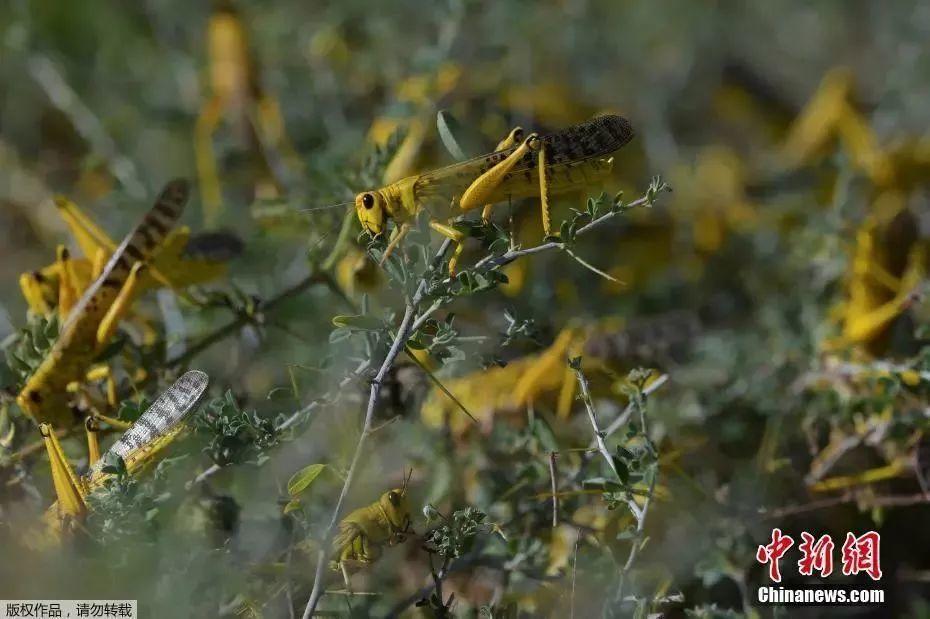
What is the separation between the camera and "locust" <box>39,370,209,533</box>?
1191mm

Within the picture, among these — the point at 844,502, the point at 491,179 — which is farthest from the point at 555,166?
the point at 844,502

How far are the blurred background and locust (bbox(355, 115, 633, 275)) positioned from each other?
2.2 inches

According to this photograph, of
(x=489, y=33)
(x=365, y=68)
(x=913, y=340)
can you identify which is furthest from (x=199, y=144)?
(x=913, y=340)

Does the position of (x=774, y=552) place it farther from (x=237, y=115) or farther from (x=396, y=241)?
(x=237, y=115)

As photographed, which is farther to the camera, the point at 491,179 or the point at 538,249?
the point at 491,179

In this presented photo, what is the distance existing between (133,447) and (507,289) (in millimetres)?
986

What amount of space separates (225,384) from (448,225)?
0.65 metres

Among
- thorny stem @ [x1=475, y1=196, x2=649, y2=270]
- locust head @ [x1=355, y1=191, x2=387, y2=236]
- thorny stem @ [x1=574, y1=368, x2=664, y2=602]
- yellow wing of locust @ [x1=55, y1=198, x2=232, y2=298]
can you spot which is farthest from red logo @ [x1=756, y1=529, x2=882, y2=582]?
yellow wing of locust @ [x1=55, y1=198, x2=232, y2=298]

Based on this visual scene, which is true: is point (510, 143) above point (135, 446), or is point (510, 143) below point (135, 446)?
above

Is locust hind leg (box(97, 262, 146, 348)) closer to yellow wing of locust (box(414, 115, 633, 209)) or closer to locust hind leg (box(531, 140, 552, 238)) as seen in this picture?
yellow wing of locust (box(414, 115, 633, 209))

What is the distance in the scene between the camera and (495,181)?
1246 millimetres

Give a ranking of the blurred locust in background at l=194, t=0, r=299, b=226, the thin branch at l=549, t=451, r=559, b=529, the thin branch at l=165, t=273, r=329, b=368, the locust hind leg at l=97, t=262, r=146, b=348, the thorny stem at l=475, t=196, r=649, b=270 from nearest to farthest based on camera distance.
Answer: the thorny stem at l=475, t=196, r=649, b=270 < the thin branch at l=549, t=451, r=559, b=529 < the locust hind leg at l=97, t=262, r=146, b=348 < the thin branch at l=165, t=273, r=329, b=368 < the blurred locust in background at l=194, t=0, r=299, b=226

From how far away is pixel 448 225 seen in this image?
1.20m

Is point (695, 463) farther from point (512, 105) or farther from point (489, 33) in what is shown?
point (489, 33)
